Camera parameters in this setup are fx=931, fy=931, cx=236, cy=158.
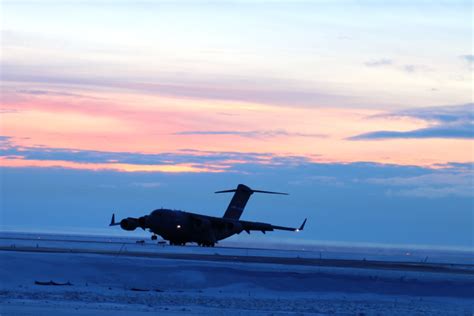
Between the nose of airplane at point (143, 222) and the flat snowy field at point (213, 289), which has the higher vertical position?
the nose of airplane at point (143, 222)

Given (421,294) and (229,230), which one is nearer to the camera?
(421,294)

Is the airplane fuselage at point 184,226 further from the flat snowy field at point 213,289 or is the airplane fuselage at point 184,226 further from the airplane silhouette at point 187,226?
the flat snowy field at point 213,289

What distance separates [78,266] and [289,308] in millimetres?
12749

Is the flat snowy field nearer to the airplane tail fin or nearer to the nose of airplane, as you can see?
the nose of airplane

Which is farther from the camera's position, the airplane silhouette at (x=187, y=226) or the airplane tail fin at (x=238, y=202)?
the airplane tail fin at (x=238, y=202)

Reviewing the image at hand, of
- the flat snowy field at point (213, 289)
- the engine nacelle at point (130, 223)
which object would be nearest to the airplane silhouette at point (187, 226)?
the engine nacelle at point (130, 223)

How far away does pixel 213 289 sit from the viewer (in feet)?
116

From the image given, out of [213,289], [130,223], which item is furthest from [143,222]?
[213,289]

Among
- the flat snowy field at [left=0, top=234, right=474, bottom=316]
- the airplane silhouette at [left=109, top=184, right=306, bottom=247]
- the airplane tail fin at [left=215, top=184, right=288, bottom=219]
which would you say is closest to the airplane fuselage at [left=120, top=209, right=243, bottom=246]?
the airplane silhouette at [left=109, top=184, right=306, bottom=247]

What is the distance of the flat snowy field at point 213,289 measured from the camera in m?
27.8

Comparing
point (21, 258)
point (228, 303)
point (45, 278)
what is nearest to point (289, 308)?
point (228, 303)

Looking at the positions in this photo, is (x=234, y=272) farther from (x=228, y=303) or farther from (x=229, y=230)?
(x=229, y=230)

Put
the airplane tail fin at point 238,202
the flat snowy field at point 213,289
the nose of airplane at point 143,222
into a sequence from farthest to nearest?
the airplane tail fin at point 238,202 < the nose of airplane at point 143,222 < the flat snowy field at point 213,289

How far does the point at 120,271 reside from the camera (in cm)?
3797
